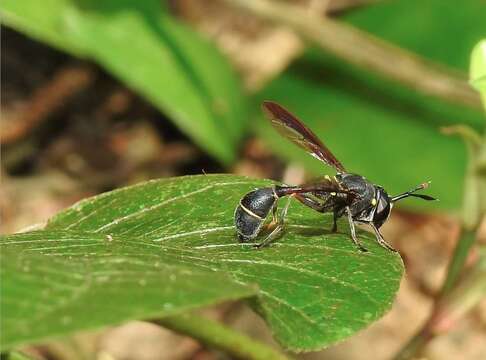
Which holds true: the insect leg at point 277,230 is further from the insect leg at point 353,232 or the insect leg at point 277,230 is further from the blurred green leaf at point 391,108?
the blurred green leaf at point 391,108

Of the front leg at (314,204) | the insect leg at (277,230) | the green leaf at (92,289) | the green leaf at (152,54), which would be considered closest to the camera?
the green leaf at (92,289)

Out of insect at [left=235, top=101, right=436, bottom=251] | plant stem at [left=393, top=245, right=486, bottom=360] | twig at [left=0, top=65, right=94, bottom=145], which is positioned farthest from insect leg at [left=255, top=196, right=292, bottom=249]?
twig at [left=0, top=65, right=94, bottom=145]

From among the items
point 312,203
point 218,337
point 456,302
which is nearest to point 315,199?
point 312,203

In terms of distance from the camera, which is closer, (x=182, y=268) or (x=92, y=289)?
(x=92, y=289)

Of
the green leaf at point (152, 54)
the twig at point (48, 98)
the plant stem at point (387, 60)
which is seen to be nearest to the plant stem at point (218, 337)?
the green leaf at point (152, 54)

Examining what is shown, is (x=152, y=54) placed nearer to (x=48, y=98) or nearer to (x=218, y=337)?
(x=48, y=98)

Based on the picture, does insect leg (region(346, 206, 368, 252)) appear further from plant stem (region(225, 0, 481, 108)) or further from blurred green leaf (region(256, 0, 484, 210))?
plant stem (region(225, 0, 481, 108))
